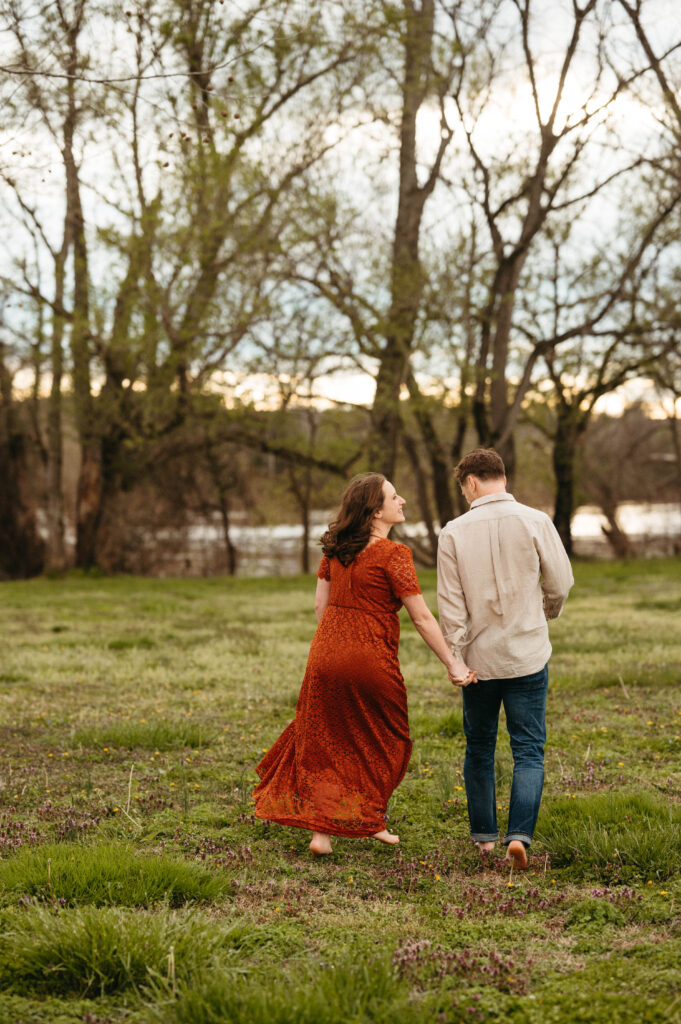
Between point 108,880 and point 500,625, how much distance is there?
90.6 inches

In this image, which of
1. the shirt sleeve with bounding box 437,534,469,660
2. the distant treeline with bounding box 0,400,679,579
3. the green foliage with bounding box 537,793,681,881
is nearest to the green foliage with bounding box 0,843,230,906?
the shirt sleeve with bounding box 437,534,469,660

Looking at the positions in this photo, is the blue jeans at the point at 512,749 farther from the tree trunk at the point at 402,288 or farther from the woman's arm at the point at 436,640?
the tree trunk at the point at 402,288

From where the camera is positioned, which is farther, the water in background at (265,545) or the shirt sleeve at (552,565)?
the water in background at (265,545)

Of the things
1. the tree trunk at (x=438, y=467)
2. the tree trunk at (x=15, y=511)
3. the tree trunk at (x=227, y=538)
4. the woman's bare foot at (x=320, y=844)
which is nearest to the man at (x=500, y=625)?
the woman's bare foot at (x=320, y=844)

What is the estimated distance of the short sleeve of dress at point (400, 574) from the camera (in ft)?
16.9

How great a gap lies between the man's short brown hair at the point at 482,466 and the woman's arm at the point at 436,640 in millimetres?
738

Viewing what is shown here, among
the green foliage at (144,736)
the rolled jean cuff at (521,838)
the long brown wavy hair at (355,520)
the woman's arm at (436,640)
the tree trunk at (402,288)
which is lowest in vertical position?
the green foliage at (144,736)

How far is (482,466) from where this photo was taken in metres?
5.19

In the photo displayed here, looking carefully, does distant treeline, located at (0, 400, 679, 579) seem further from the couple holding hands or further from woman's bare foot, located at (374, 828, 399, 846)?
woman's bare foot, located at (374, 828, 399, 846)

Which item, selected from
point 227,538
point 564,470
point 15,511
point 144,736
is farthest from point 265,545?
point 144,736

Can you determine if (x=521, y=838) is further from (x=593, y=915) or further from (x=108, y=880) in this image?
(x=108, y=880)

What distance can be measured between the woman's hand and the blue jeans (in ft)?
0.46

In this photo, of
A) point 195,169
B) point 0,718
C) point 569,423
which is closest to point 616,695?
point 0,718

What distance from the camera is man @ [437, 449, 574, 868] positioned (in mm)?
4957
